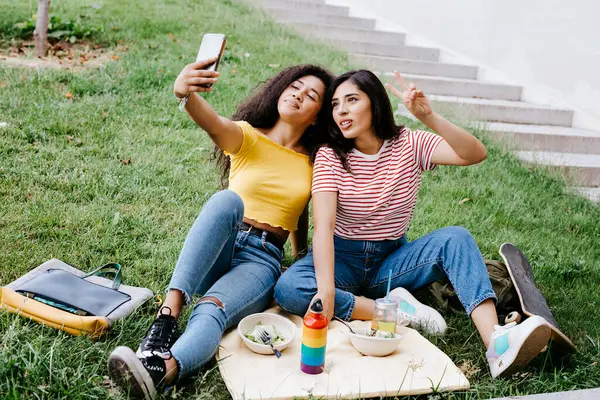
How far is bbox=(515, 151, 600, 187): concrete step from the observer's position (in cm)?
605

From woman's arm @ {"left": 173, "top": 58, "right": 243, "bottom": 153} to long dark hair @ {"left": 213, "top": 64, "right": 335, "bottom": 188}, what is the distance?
0.27m

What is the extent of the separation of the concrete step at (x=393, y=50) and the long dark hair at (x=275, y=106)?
236 inches

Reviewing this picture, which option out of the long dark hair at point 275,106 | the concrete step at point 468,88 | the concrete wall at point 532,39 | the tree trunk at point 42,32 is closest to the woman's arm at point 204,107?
the long dark hair at point 275,106

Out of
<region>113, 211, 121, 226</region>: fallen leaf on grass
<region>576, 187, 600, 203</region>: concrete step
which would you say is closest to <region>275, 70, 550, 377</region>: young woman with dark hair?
<region>113, 211, 121, 226</region>: fallen leaf on grass

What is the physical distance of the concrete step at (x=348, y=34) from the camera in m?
9.69

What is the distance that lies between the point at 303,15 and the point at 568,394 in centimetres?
902

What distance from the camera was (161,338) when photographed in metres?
2.47

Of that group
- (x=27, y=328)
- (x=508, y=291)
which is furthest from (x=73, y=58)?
(x=508, y=291)

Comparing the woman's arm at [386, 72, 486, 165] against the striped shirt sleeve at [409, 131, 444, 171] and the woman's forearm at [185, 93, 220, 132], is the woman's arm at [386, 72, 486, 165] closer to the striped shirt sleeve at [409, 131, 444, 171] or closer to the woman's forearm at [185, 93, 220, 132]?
the striped shirt sleeve at [409, 131, 444, 171]

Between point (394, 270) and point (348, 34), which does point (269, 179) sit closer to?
point (394, 270)

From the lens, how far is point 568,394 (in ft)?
7.89

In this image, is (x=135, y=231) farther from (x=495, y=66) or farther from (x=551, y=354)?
(x=495, y=66)

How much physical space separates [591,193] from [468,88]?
2605mm

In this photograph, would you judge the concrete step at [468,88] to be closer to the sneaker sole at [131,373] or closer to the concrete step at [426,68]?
the concrete step at [426,68]
